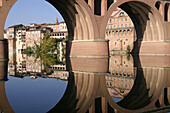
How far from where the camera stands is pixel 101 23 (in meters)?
32.1

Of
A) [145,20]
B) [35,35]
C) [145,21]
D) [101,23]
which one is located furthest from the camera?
[35,35]

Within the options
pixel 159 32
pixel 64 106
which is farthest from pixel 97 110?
pixel 159 32

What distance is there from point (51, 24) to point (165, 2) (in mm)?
68639

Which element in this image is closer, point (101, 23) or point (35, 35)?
point (101, 23)

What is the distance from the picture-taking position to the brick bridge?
31.1 m

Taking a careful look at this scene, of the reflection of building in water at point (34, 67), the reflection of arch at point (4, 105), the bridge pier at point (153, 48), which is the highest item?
the bridge pier at point (153, 48)

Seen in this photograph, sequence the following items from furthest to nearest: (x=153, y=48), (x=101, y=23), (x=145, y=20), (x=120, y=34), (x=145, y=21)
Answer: (x=120, y=34) → (x=145, y=21) → (x=145, y=20) → (x=153, y=48) → (x=101, y=23)

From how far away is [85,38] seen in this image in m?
34.3

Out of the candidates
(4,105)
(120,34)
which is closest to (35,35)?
(120,34)

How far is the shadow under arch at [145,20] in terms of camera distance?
39.4 metres

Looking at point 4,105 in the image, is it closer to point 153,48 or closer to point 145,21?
point 153,48

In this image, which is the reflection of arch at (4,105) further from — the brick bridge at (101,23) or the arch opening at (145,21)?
the arch opening at (145,21)

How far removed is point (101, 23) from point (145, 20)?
1433cm

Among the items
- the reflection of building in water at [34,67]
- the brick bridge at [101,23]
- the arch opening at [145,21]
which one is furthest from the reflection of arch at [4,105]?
the arch opening at [145,21]
